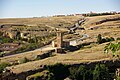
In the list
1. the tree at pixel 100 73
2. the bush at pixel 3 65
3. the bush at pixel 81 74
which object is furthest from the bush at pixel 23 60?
the tree at pixel 100 73

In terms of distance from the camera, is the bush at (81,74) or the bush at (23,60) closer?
the bush at (81,74)

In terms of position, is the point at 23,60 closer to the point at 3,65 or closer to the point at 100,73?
the point at 3,65

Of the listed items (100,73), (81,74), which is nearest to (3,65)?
(81,74)

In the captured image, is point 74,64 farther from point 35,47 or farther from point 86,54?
point 35,47

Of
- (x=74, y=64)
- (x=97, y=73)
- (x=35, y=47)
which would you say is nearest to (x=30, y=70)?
(x=74, y=64)

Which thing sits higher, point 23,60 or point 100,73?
point 100,73

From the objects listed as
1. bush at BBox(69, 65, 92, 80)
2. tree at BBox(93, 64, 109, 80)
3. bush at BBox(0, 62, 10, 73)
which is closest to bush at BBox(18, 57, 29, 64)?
bush at BBox(0, 62, 10, 73)

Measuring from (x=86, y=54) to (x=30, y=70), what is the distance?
579cm

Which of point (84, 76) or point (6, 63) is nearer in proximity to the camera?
point (84, 76)

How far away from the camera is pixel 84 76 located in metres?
26.4

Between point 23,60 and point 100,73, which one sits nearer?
point 100,73

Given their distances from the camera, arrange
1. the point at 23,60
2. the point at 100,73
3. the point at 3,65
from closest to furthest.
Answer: the point at 100,73 → the point at 3,65 → the point at 23,60

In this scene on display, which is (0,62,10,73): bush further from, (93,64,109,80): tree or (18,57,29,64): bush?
(93,64,109,80): tree

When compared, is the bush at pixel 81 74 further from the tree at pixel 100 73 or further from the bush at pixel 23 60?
the bush at pixel 23 60
